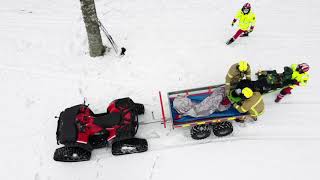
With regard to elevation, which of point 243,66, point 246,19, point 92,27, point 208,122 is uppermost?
point 92,27

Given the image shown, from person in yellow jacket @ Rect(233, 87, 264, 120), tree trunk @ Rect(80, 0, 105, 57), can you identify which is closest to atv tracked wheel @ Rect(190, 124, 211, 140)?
person in yellow jacket @ Rect(233, 87, 264, 120)

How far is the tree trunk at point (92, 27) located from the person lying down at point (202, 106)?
273 cm

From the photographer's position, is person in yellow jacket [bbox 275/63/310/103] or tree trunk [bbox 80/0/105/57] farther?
tree trunk [bbox 80/0/105/57]

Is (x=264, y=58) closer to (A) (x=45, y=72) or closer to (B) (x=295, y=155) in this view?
(B) (x=295, y=155)

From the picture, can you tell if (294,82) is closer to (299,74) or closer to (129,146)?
(299,74)

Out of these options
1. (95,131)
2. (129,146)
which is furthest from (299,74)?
(95,131)

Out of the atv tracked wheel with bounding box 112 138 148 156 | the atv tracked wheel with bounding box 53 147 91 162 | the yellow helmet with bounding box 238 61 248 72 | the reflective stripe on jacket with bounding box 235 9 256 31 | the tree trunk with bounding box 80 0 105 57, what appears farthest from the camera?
the reflective stripe on jacket with bounding box 235 9 256 31

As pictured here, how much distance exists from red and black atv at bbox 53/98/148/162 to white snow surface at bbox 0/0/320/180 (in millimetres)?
345

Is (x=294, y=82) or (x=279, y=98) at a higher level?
(x=294, y=82)

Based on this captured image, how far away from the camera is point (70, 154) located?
636cm

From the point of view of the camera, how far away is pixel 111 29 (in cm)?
900

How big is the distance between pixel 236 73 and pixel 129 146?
115 inches

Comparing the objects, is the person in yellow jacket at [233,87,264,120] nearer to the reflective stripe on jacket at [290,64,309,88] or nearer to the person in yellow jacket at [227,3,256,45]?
the reflective stripe on jacket at [290,64,309,88]

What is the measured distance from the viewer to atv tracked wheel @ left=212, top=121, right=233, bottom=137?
6676 millimetres
